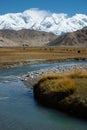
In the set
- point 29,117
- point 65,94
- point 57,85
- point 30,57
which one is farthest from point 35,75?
point 30,57

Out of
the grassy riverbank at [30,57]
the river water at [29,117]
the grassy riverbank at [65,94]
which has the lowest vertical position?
the grassy riverbank at [30,57]

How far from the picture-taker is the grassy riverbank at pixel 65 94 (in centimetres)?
2427

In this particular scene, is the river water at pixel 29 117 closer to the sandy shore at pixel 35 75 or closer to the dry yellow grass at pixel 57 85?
the dry yellow grass at pixel 57 85

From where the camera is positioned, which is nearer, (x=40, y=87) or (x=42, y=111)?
(x=42, y=111)

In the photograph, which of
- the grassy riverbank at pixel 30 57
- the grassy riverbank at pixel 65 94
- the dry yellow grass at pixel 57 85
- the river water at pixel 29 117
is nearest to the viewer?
the river water at pixel 29 117

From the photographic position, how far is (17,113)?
24.9 metres

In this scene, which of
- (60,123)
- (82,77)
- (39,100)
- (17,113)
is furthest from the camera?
(82,77)

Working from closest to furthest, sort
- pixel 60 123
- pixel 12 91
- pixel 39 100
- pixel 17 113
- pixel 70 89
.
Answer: pixel 60 123
pixel 17 113
pixel 70 89
pixel 39 100
pixel 12 91

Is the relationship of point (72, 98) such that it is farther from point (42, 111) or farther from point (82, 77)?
point (82, 77)

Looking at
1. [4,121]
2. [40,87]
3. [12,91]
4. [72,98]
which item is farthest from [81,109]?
[12,91]

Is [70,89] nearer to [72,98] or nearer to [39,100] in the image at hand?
[72,98]

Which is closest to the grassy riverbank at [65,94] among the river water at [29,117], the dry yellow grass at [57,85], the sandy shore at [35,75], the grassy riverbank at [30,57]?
the dry yellow grass at [57,85]

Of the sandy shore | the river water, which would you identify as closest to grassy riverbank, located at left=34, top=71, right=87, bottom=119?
the river water

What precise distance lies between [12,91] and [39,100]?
661 cm
